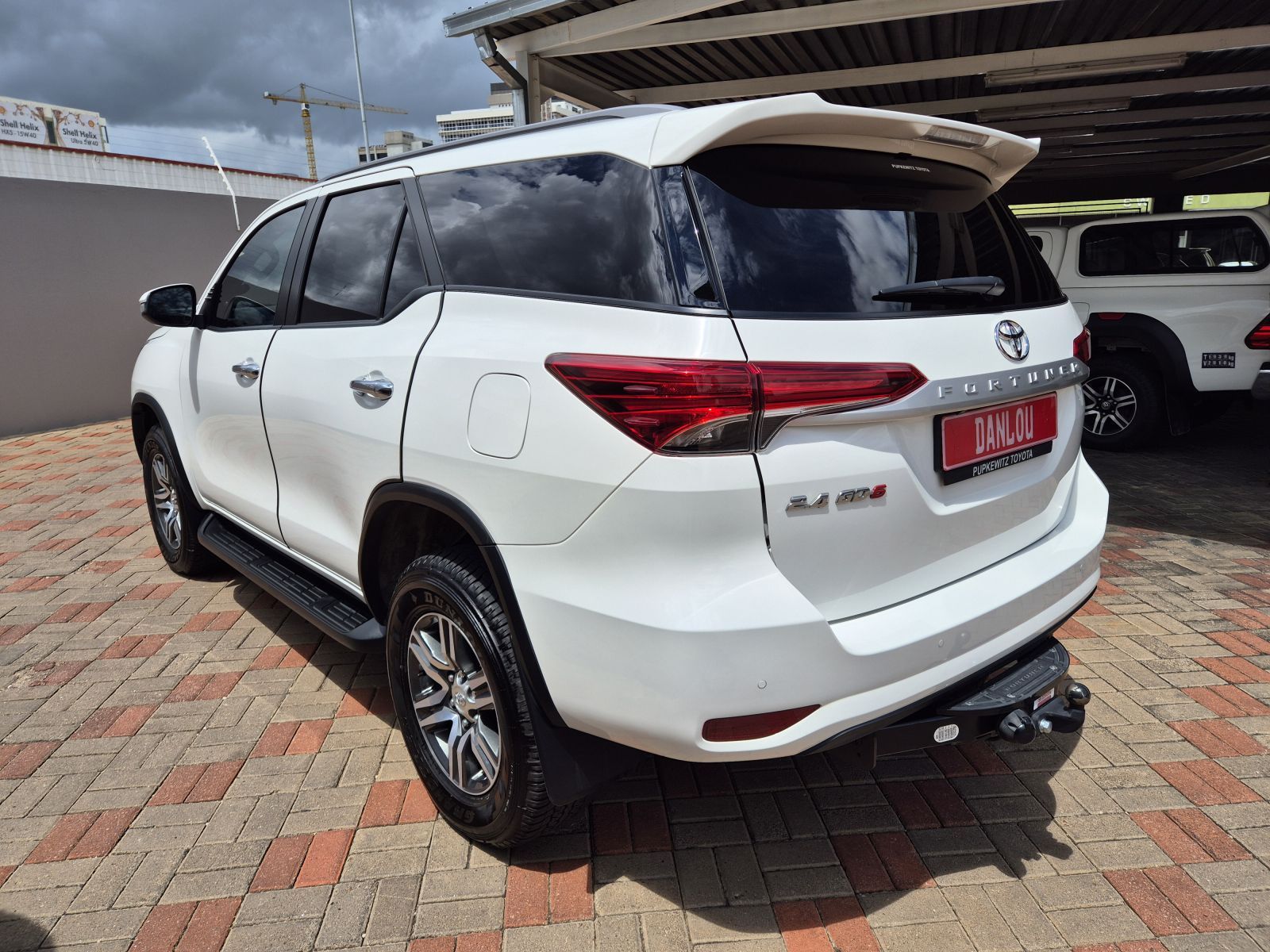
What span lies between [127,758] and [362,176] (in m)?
2.09

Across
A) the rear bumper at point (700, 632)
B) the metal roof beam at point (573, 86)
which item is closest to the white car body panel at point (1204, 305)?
the metal roof beam at point (573, 86)

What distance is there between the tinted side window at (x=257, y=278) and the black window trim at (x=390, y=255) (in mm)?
141

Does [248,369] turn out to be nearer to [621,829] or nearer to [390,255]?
[390,255]

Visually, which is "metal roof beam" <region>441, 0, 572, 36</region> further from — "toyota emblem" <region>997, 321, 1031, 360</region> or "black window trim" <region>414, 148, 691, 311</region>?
"toyota emblem" <region>997, 321, 1031, 360</region>

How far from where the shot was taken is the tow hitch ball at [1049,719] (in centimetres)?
206

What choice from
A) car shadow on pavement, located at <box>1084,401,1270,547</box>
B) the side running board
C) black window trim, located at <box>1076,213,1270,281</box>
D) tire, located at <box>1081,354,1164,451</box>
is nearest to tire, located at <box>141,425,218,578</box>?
the side running board

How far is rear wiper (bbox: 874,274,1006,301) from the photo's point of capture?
2.00 meters

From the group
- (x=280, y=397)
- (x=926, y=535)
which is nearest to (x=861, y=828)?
(x=926, y=535)

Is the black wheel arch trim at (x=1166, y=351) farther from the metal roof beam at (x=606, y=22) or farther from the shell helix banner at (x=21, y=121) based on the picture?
the shell helix banner at (x=21, y=121)

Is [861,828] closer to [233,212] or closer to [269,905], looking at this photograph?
[269,905]

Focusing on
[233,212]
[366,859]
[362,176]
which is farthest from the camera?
[233,212]

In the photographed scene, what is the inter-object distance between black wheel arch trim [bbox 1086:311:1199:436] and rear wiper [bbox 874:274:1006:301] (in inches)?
204

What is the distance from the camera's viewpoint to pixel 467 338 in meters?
2.16

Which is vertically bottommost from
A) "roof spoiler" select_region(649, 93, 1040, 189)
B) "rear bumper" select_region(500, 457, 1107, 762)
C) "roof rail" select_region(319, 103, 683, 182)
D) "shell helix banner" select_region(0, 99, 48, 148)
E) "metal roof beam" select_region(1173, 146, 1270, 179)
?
"rear bumper" select_region(500, 457, 1107, 762)
